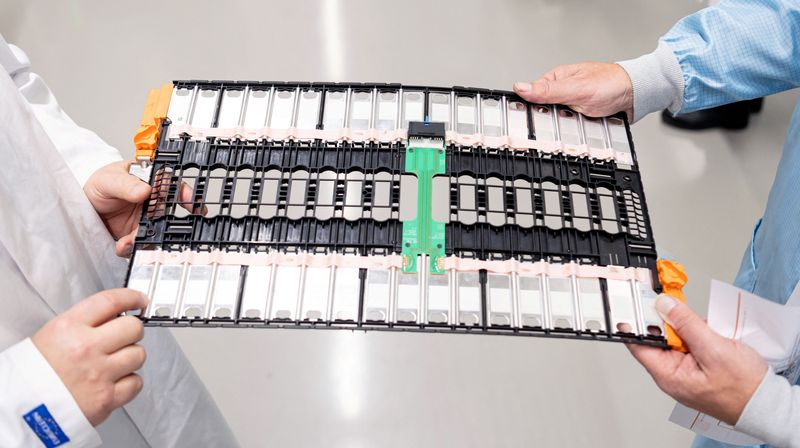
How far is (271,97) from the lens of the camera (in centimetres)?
137

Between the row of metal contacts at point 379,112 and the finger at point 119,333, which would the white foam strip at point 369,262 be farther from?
the row of metal contacts at point 379,112

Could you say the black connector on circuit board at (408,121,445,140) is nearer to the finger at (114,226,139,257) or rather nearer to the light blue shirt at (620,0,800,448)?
the light blue shirt at (620,0,800,448)

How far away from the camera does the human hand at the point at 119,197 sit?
121cm

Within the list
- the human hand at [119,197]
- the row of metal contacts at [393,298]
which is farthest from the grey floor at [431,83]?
the row of metal contacts at [393,298]

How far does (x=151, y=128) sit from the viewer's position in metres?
1.29

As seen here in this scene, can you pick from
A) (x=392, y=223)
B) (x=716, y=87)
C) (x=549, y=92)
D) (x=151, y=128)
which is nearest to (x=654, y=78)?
(x=716, y=87)

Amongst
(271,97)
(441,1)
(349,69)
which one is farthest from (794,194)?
(441,1)

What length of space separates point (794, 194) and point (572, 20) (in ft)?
7.66

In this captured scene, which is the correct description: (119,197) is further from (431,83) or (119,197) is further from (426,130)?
(431,83)

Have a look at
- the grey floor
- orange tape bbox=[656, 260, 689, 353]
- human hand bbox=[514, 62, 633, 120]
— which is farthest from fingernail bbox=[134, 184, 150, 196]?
the grey floor

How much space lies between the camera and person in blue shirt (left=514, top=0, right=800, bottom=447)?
1165 mm

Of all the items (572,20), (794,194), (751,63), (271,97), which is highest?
(572,20)

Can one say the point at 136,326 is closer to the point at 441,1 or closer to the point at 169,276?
the point at 169,276

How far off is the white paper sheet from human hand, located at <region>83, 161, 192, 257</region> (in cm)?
108
